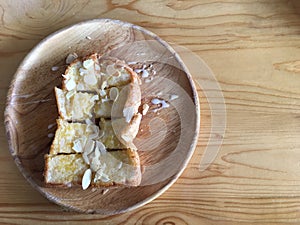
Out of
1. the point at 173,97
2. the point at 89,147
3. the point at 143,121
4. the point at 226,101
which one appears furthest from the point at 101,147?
the point at 226,101

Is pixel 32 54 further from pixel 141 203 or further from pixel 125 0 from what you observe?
pixel 141 203

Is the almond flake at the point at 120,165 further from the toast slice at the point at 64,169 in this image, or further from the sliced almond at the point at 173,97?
the sliced almond at the point at 173,97

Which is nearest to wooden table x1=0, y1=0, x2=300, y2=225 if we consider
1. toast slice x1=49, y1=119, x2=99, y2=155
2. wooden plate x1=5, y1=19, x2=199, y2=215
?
wooden plate x1=5, y1=19, x2=199, y2=215

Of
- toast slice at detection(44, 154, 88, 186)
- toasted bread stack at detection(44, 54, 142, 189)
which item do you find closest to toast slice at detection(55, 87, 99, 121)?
toasted bread stack at detection(44, 54, 142, 189)

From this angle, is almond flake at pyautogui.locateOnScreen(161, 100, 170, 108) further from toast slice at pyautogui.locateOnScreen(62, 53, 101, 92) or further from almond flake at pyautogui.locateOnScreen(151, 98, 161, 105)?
toast slice at pyautogui.locateOnScreen(62, 53, 101, 92)

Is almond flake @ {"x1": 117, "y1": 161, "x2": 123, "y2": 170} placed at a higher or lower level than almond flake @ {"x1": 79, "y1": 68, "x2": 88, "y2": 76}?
lower

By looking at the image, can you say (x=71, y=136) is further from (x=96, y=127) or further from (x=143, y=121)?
(x=143, y=121)

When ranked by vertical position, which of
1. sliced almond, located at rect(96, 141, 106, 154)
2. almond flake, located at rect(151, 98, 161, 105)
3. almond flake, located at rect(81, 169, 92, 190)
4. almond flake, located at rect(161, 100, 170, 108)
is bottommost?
almond flake, located at rect(81, 169, 92, 190)

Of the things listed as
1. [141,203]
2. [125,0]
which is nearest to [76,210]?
[141,203]
